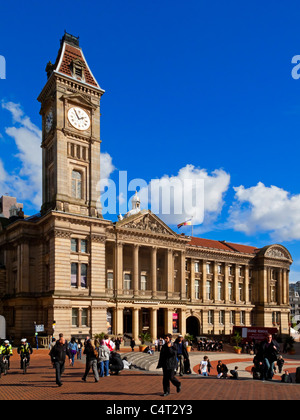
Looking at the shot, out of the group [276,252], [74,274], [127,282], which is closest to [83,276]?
[74,274]

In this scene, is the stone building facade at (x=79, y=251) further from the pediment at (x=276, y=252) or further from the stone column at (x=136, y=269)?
A: the pediment at (x=276, y=252)

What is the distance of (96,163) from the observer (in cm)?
5412

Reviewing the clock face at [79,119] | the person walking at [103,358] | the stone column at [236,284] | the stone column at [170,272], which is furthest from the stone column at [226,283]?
the person walking at [103,358]

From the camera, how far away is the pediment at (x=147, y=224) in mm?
58931

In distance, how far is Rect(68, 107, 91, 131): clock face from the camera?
52.8 metres

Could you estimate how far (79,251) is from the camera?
5028cm

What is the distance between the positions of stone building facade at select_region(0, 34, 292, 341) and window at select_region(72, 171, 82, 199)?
0.41 feet

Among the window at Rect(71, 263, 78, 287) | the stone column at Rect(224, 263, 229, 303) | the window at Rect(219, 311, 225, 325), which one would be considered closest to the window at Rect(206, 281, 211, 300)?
the stone column at Rect(224, 263, 229, 303)

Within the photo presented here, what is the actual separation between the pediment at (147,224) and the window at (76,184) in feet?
25.6

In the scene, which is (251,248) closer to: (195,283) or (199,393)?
(195,283)

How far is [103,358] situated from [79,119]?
37.9 m

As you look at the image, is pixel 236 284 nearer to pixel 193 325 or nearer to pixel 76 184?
pixel 193 325
